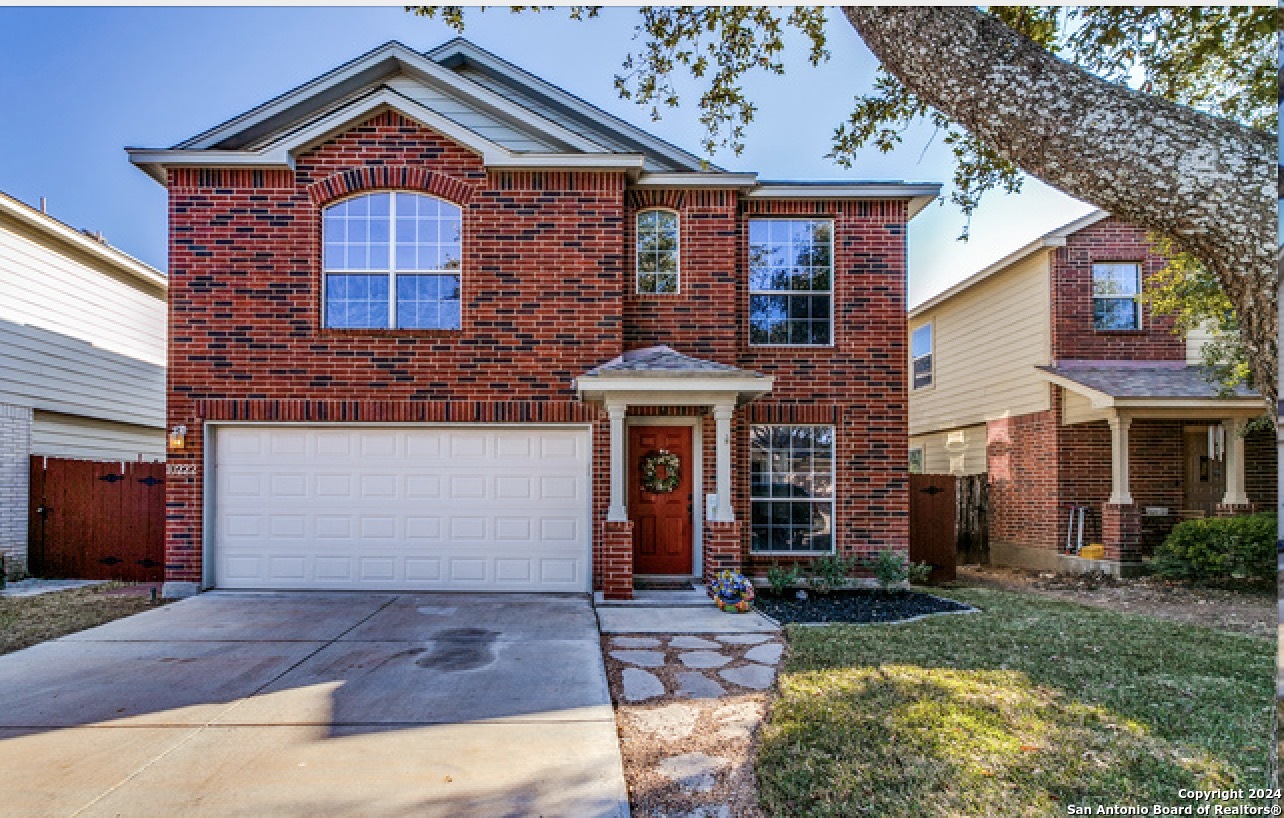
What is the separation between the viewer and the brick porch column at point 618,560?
847 cm

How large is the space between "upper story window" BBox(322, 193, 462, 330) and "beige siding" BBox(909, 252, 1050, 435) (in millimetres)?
9788

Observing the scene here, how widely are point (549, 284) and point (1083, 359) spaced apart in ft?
29.9

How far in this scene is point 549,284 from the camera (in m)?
9.36

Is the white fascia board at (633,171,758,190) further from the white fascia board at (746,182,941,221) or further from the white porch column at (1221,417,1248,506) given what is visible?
the white porch column at (1221,417,1248,506)

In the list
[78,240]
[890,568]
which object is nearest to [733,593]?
[890,568]

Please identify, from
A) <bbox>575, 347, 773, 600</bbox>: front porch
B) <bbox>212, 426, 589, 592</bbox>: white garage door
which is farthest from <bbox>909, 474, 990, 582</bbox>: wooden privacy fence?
<bbox>212, 426, 589, 592</bbox>: white garage door

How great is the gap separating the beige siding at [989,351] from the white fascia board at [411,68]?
331 inches

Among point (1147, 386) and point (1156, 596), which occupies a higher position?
point (1147, 386)

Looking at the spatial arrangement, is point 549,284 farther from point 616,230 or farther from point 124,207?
→ point 124,207

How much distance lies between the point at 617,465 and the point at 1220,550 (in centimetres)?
875

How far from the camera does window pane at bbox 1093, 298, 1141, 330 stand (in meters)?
12.6

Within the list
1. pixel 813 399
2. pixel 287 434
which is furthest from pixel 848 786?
pixel 287 434

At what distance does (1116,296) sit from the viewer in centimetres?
1263

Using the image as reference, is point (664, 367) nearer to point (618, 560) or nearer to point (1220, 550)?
point (618, 560)
